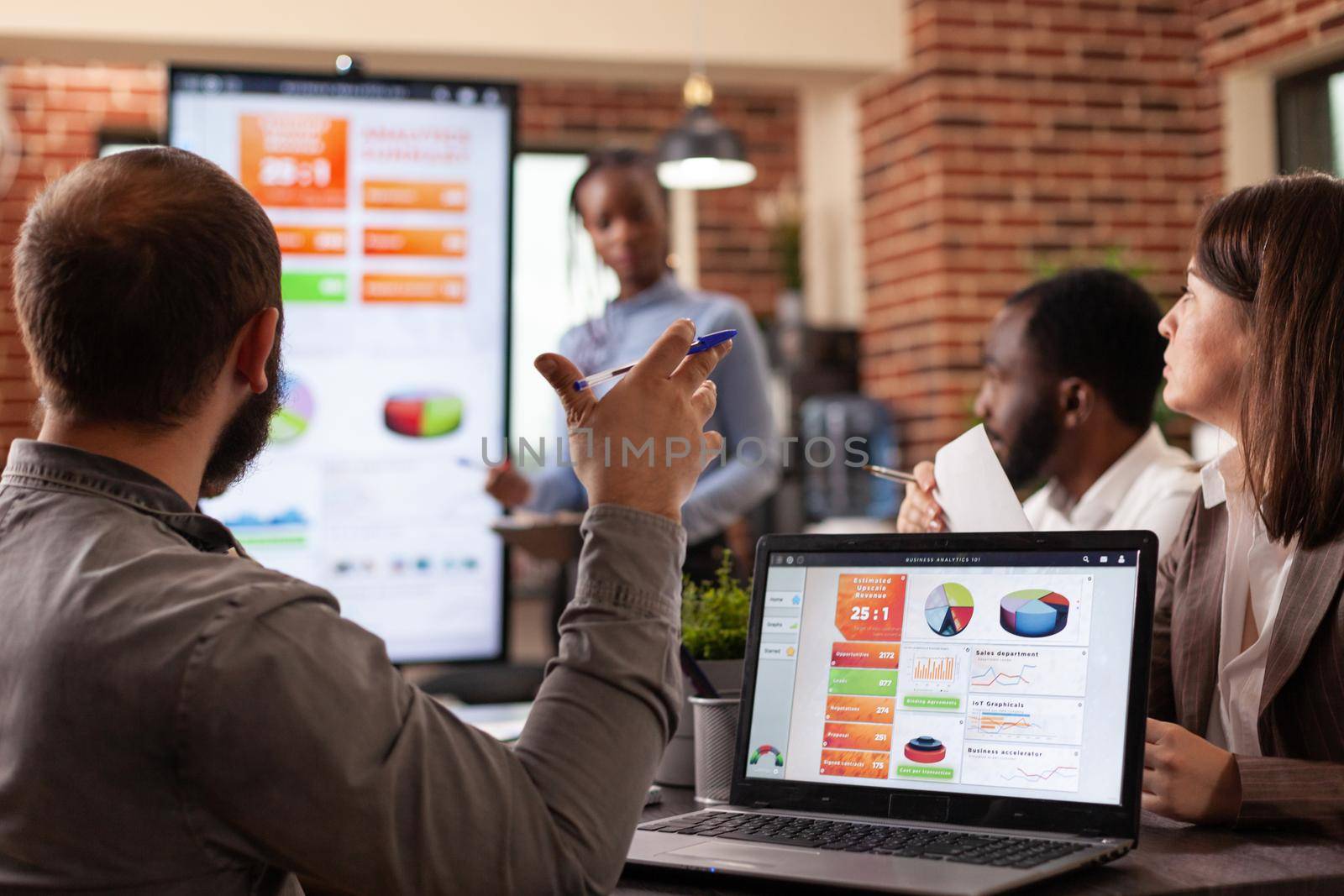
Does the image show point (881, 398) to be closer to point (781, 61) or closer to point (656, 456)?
point (781, 61)

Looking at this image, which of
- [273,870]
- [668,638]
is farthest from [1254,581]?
[273,870]

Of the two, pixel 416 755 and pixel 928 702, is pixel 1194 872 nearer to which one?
pixel 928 702

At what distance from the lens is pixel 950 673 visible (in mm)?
1099

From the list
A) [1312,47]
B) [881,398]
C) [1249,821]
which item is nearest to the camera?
[1249,821]

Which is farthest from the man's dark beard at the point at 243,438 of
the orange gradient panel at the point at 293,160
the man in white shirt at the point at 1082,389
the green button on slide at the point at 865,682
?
the orange gradient panel at the point at 293,160

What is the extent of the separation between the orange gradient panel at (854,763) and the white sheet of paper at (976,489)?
0.24 m

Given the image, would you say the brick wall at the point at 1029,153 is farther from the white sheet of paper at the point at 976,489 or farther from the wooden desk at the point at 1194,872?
the wooden desk at the point at 1194,872

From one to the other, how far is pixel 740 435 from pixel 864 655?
5.31 feet

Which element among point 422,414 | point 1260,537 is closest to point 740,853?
point 1260,537

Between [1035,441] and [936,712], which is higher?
[1035,441]

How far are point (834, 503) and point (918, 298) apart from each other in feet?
3.05

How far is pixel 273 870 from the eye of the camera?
87cm

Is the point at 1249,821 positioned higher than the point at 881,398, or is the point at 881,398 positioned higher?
the point at 881,398

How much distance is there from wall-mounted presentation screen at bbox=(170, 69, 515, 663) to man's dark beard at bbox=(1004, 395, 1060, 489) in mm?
965
